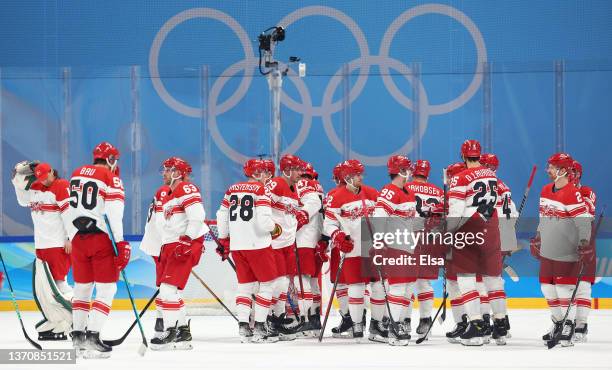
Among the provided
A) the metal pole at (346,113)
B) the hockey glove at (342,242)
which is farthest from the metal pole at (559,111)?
the hockey glove at (342,242)

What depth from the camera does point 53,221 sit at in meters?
8.82

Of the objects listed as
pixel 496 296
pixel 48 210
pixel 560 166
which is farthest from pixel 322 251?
pixel 48 210

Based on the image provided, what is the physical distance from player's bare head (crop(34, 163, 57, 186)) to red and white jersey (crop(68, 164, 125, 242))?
147cm

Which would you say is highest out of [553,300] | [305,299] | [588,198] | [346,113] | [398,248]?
[346,113]

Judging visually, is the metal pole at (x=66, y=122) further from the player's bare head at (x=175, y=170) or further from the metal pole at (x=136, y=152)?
the player's bare head at (x=175, y=170)

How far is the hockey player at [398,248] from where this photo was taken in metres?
8.25

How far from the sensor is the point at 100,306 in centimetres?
720

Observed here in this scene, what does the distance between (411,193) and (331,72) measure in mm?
5020

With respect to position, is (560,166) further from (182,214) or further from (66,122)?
(66,122)

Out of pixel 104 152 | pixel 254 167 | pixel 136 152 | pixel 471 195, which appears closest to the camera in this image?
pixel 104 152

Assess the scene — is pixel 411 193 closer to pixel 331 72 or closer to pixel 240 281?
Answer: pixel 240 281

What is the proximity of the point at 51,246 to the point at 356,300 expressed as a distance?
8.37 feet

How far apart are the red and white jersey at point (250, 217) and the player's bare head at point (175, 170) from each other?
2.38 ft

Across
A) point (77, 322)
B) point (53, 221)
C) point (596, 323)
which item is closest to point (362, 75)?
point (596, 323)
